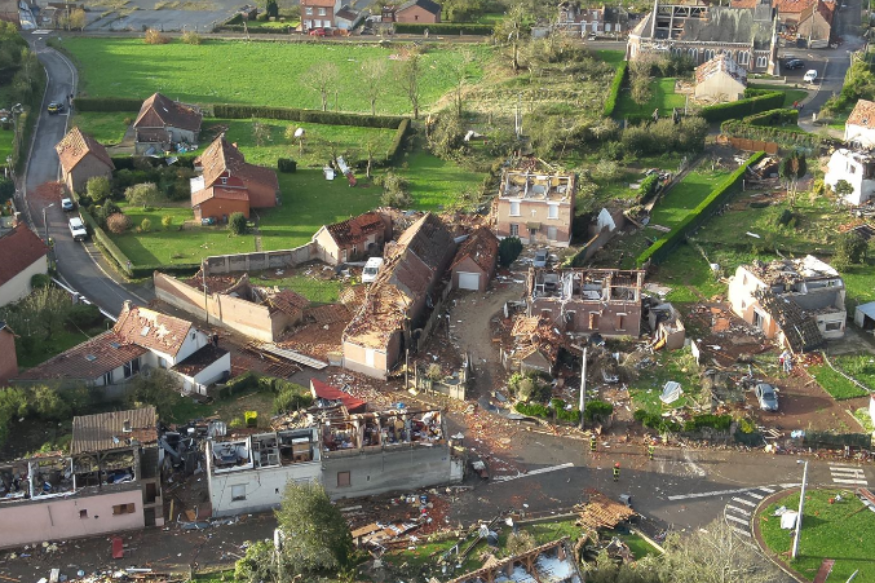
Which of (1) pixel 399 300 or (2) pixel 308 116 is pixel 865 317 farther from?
(2) pixel 308 116

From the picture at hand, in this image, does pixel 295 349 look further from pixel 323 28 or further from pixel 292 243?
pixel 323 28

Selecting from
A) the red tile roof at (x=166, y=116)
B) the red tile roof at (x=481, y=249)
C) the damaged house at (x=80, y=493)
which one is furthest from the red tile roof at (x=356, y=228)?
the damaged house at (x=80, y=493)

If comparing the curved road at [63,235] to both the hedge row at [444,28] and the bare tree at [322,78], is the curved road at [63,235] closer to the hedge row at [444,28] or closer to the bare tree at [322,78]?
the bare tree at [322,78]

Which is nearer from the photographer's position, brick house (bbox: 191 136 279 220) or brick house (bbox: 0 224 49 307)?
brick house (bbox: 0 224 49 307)

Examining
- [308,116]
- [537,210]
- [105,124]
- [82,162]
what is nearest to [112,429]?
[537,210]

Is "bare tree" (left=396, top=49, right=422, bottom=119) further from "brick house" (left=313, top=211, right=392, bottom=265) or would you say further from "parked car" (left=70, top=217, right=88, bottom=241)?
"parked car" (left=70, top=217, right=88, bottom=241)

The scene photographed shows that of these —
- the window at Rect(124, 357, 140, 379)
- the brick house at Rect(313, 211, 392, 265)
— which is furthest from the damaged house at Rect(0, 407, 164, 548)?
the brick house at Rect(313, 211, 392, 265)

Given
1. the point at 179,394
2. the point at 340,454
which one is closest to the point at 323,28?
the point at 179,394
